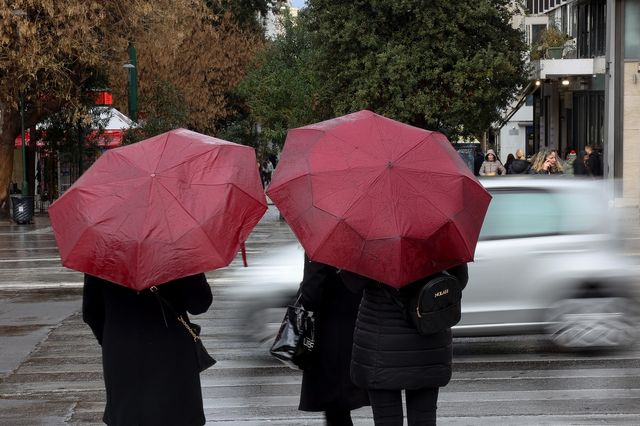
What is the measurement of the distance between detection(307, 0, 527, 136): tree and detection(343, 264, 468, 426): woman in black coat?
111 ft

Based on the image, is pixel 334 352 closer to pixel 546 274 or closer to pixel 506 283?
pixel 506 283

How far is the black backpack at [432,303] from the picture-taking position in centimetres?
512

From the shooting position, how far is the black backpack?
202 inches

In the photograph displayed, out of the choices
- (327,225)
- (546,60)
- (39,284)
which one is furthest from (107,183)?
(546,60)

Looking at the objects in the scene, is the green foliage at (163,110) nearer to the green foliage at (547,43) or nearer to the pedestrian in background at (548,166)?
the pedestrian in background at (548,166)

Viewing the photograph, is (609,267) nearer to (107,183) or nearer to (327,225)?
(327,225)

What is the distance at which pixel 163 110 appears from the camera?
3975 centimetres

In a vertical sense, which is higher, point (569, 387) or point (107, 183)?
point (107, 183)

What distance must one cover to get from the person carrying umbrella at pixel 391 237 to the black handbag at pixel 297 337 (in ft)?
1.71

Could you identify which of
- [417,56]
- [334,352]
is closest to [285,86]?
[417,56]

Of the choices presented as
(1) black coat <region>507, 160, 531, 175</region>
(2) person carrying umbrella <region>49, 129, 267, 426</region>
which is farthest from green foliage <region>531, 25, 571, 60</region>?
(2) person carrying umbrella <region>49, 129, 267, 426</region>

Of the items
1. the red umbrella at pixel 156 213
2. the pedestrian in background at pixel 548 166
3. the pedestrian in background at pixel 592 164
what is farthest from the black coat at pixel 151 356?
the pedestrian in background at pixel 548 166

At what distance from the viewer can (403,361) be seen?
5145 mm

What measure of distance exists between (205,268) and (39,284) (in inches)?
501
